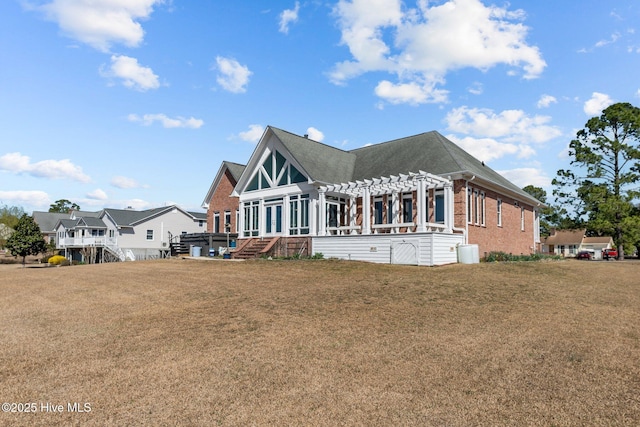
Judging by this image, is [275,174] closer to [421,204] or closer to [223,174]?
[223,174]

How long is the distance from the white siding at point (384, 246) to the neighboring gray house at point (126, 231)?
32.1m

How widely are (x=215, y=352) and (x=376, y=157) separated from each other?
22.6m

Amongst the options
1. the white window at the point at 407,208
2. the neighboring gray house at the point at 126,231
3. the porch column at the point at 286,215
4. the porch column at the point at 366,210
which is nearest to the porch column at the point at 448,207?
the white window at the point at 407,208

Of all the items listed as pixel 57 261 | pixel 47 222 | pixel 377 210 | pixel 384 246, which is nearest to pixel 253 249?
pixel 377 210

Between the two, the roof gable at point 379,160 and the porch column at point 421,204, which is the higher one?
the roof gable at point 379,160

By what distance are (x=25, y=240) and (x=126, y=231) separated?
33.8 ft

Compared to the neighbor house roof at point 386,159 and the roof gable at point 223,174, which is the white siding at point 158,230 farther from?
the neighbor house roof at point 386,159

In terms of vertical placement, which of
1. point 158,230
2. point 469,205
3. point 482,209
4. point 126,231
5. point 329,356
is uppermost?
point 469,205

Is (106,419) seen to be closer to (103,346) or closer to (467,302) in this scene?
(103,346)

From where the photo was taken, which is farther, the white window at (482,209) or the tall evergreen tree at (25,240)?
the tall evergreen tree at (25,240)

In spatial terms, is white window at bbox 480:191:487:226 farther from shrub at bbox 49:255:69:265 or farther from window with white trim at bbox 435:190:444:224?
shrub at bbox 49:255:69:265

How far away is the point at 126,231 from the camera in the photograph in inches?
2053

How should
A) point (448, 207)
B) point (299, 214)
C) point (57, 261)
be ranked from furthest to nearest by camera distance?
point (57, 261), point (299, 214), point (448, 207)

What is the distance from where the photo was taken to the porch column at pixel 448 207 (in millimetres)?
19984
